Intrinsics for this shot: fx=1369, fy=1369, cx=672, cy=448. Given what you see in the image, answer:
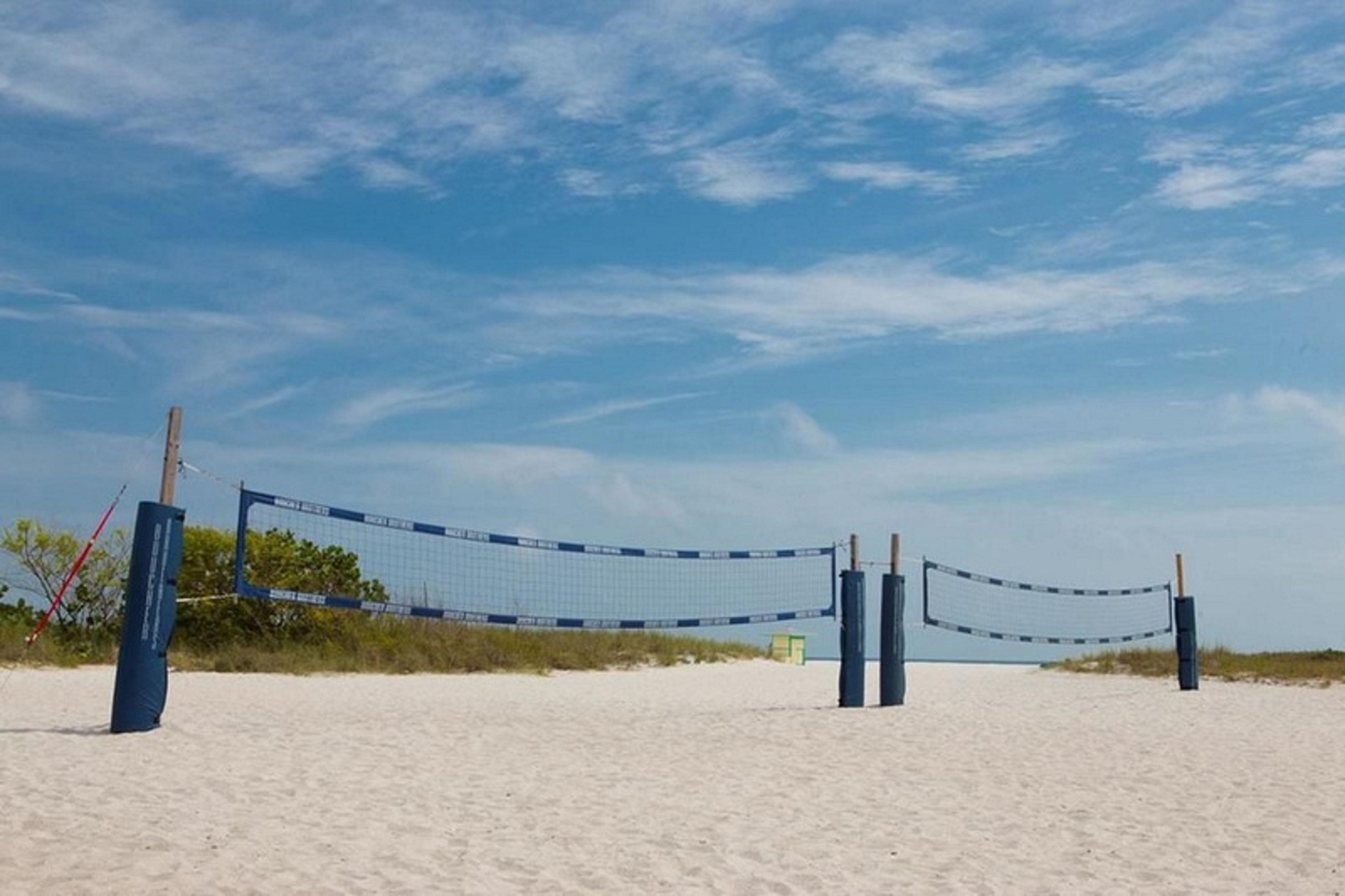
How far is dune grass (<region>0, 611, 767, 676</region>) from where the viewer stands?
16.1 metres

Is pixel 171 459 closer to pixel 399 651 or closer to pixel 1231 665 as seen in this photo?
pixel 399 651

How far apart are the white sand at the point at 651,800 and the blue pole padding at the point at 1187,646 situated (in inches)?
162

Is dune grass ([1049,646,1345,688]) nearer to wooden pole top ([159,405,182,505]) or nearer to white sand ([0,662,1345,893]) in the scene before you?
white sand ([0,662,1345,893])

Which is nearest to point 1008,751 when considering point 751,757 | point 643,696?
point 751,757

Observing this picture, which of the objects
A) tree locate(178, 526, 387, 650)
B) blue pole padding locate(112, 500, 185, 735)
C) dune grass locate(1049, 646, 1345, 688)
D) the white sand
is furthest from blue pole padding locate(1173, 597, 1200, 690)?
blue pole padding locate(112, 500, 185, 735)

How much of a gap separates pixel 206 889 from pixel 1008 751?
600 centimetres

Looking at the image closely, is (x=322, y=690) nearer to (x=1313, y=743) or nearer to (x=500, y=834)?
(x=500, y=834)

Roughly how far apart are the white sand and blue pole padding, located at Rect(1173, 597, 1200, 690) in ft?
13.5

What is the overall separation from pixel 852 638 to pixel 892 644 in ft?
1.51

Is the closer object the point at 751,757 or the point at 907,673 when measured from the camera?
the point at 751,757

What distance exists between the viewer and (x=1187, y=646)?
1666 cm

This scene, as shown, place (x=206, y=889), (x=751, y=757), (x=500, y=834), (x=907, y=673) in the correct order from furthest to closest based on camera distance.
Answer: (x=907, y=673), (x=751, y=757), (x=500, y=834), (x=206, y=889)

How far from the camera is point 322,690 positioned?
1351cm

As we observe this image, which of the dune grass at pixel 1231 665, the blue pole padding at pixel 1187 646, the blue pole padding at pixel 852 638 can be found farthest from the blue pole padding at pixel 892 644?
the dune grass at pixel 1231 665
